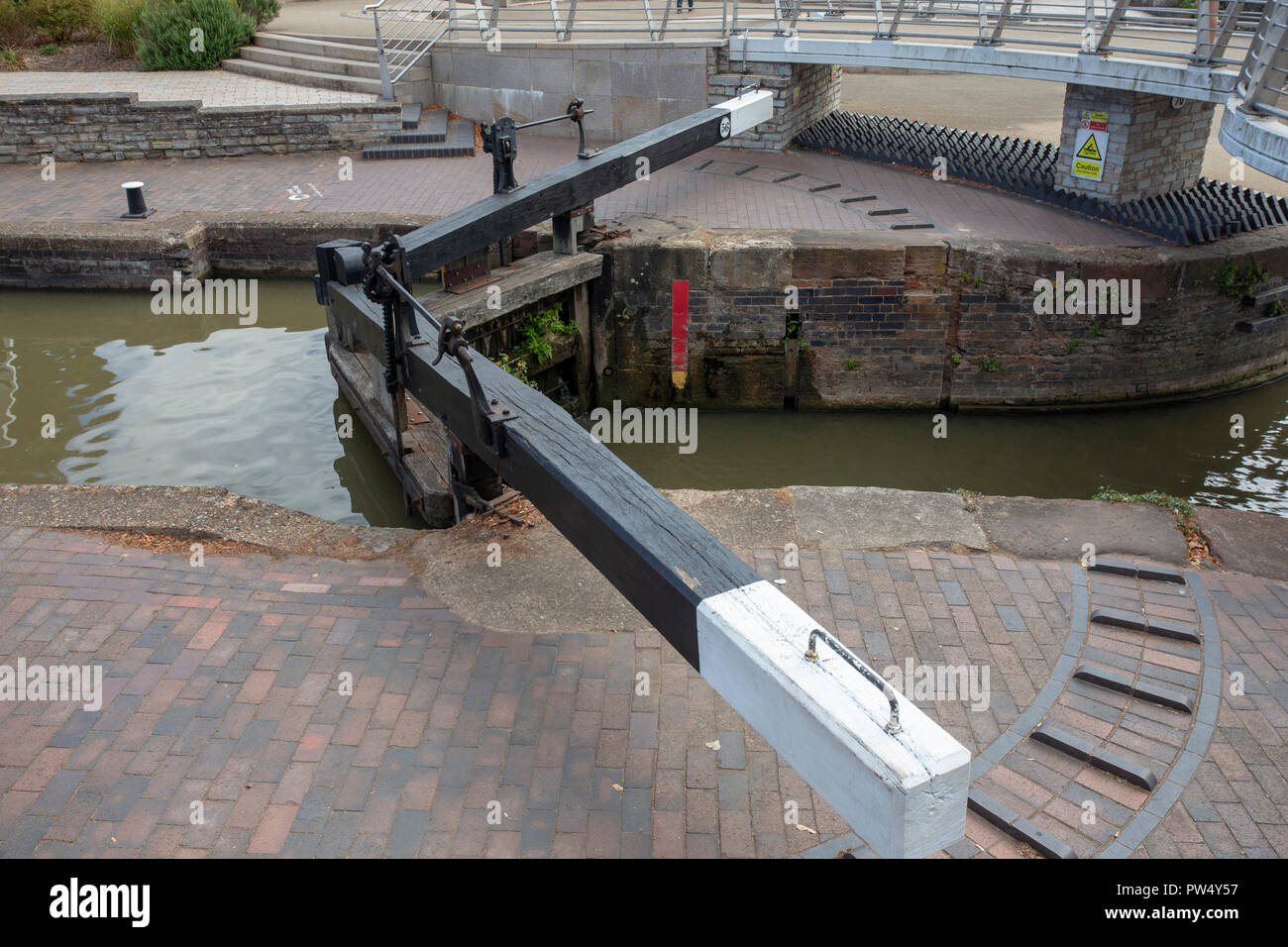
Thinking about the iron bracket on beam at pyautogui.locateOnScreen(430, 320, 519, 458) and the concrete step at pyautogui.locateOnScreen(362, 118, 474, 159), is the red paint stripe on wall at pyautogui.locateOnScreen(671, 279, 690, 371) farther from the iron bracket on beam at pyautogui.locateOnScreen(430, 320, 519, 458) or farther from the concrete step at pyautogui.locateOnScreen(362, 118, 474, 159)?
the iron bracket on beam at pyautogui.locateOnScreen(430, 320, 519, 458)

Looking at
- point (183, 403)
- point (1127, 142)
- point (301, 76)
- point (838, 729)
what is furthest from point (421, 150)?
point (838, 729)

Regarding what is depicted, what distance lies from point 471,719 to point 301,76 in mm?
13766

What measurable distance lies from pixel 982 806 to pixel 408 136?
12.6m

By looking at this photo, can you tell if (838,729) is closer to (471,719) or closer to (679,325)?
(471,719)

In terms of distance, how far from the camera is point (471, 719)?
178 inches

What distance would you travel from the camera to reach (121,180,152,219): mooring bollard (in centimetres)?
1187

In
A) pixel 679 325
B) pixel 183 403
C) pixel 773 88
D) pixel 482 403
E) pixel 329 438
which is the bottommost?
pixel 329 438

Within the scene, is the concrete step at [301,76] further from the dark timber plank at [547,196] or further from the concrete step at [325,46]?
the dark timber plank at [547,196]

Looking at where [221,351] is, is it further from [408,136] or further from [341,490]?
[408,136]

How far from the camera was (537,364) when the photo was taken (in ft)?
31.0

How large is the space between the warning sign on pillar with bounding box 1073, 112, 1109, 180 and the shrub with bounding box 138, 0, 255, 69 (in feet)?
42.9

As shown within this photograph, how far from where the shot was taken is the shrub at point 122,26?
16.7 meters

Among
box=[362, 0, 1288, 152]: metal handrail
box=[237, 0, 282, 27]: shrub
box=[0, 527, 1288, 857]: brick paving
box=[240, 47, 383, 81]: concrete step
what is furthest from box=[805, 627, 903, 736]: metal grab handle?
box=[237, 0, 282, 27]: shrub

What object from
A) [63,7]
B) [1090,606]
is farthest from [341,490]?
[63,7]
